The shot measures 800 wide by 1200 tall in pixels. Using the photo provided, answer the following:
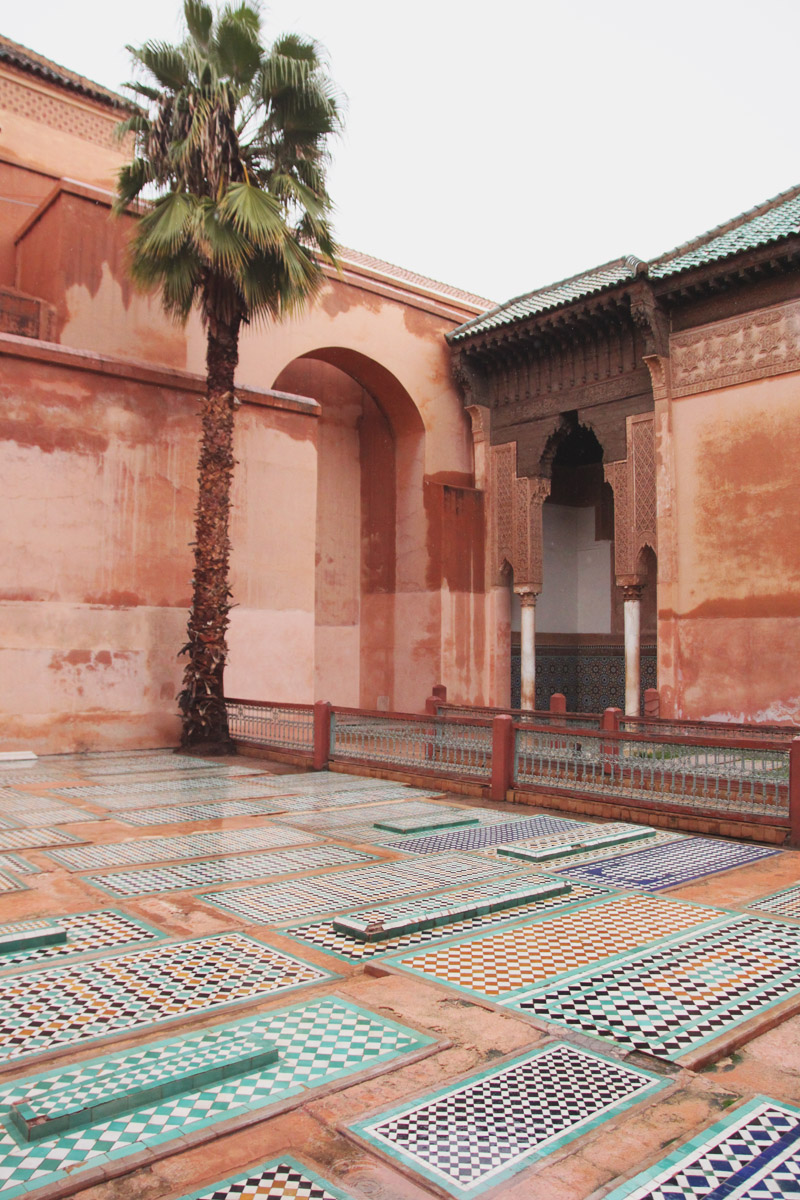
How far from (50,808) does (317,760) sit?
2960 millimetres

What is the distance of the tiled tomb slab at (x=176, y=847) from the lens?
478 cm

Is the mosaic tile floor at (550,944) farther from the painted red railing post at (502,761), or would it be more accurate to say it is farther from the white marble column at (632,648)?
the white marble column at (632,648)

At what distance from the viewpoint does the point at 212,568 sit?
→ 984 centimetres

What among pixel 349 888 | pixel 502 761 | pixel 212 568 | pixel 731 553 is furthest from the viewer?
pixel 731 553

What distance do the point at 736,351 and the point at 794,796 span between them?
786 centimetres

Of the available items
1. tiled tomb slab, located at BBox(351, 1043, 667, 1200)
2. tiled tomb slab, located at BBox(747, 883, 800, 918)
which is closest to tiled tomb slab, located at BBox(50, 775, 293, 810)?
tiled tomb slab, located at BBox(747, 883, 800, 918)

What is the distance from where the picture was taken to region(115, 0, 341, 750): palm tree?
933 centimetres

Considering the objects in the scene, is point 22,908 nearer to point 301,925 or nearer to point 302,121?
point 301,925

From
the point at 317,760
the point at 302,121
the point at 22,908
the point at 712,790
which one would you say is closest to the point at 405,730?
the point at 317,760

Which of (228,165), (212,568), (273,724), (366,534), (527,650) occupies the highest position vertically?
(228,165)

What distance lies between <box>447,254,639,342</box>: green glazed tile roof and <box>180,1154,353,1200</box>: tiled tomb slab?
12.3m

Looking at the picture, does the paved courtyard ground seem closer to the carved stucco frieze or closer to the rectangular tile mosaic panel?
the rectangular tile mosaic panel

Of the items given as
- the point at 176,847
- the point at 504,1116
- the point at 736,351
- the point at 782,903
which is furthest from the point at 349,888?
the point at 736,351

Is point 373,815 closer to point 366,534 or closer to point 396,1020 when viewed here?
point 396,1020
